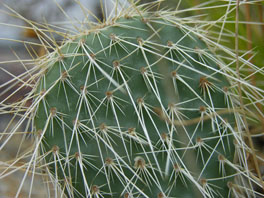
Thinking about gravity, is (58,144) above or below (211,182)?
above

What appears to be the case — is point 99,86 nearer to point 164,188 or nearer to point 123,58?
point 123,58

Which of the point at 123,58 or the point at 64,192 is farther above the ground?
the point at 123,58

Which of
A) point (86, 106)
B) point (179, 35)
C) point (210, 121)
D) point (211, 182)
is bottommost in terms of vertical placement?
point (211, 182)

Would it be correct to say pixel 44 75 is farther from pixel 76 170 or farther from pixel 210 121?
pixel 210 121

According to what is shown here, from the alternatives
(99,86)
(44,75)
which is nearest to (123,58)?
(99,86)

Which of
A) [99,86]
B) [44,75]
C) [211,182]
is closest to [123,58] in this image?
[99,86]
